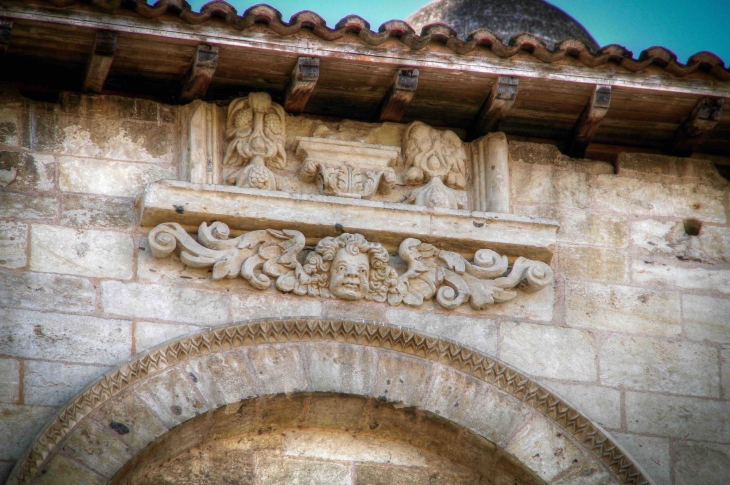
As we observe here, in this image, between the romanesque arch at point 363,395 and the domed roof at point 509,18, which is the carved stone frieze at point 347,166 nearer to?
the romanesque arch at point 363,395

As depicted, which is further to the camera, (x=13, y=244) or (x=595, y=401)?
(x=595, y=401)

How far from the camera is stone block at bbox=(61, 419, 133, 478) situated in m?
6.04

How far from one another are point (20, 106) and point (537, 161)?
279 centimetres

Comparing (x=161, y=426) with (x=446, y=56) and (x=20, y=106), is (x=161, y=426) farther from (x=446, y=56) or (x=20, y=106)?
(x=446, y=56)

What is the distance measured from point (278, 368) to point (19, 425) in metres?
1.22

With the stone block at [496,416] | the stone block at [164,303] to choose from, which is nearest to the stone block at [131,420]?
the stone block at [164,303]

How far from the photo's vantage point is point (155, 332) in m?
6.50

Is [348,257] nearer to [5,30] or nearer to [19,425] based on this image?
[19,425]

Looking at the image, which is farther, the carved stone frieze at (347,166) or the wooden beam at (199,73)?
the carved stone frieze at (347,166)

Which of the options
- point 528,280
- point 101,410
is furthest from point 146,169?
point 528,280

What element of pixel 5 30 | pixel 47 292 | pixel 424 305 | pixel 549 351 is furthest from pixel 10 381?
pixel 549 351

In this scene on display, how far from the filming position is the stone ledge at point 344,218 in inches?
267

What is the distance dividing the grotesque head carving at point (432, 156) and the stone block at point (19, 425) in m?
2.32

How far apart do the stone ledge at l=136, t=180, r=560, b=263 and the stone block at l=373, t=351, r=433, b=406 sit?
673 millimetres
